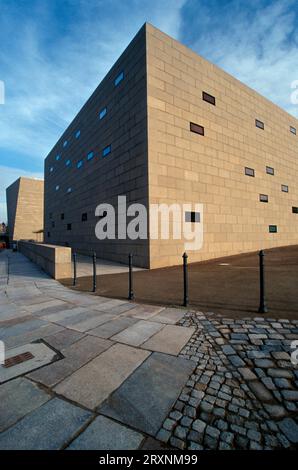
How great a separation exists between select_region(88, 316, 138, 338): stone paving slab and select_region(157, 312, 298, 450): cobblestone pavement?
1.16m

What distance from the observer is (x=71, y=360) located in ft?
8.59

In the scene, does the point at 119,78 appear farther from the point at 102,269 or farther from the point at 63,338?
the point at 63,338

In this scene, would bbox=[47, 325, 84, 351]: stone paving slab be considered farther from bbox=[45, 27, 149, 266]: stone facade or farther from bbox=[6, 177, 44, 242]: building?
bbox=[6, 177, 44, 242]: building

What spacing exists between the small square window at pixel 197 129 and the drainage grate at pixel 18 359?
12.5 meters

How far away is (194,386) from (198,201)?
1072cm

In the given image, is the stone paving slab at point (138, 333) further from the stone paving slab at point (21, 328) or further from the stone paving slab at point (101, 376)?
the stone paving slab at point (21, 328)

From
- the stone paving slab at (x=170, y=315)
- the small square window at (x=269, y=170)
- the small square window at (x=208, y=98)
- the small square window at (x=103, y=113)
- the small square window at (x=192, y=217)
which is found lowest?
the stone paving slab at (x=170, y=315)

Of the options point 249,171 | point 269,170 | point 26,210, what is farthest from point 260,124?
point 26,210

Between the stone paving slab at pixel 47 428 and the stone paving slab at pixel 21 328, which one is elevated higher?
the stone paving slab at pixel 47 428

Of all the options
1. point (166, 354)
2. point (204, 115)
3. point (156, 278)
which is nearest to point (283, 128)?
point (204, 115)

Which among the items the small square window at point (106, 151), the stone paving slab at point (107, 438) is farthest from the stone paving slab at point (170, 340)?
the small square window at point (106, 151)

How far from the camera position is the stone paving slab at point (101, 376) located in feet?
6.57
